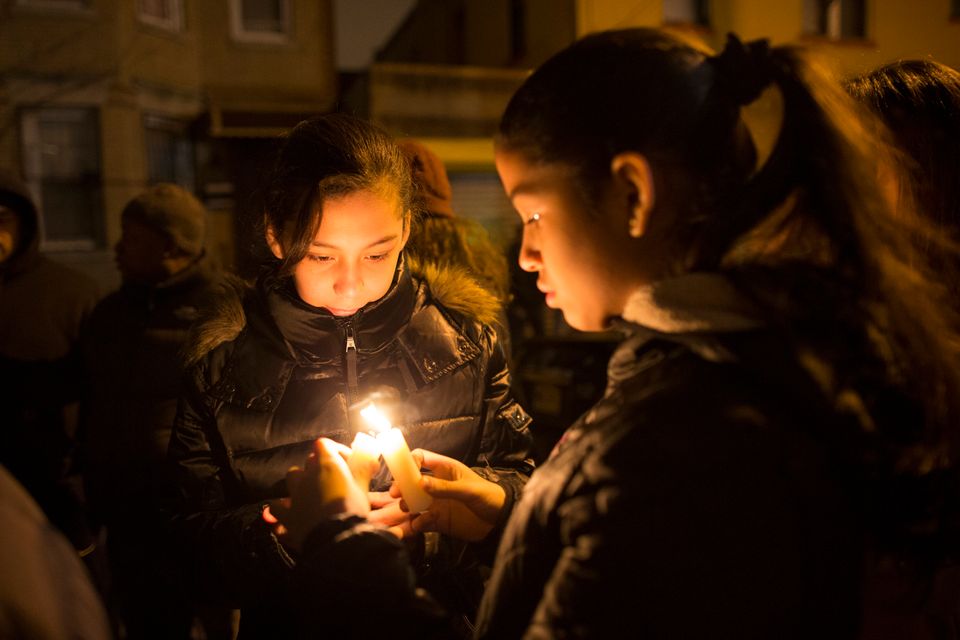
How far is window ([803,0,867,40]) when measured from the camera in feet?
48.9

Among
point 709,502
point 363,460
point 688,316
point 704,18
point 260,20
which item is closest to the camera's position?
point 709,502

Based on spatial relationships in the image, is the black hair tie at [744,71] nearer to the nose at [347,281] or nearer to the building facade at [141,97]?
the nose at [347,281]

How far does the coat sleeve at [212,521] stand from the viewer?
6.14ft

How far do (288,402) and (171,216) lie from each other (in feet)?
8.78

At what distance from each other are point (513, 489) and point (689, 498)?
1035 mm

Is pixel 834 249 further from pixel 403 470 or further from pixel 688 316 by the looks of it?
pixel 403 470

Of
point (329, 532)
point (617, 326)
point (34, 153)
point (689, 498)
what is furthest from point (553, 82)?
point (34, 153)

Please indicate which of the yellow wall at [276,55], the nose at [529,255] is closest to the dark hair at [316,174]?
the nose at [529,255]

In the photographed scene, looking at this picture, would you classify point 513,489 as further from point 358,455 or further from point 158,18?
point 158,18

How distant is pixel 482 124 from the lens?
15.3m

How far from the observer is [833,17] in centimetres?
1497

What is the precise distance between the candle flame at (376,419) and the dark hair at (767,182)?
0.75 m

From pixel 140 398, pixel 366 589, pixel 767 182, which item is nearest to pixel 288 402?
pixel 366 589

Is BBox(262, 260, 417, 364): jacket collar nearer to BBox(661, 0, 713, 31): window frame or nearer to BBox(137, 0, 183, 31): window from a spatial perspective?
BBox(137, 0, 183, 31): window
